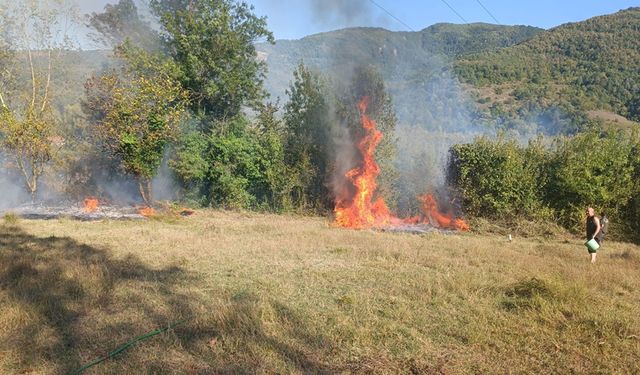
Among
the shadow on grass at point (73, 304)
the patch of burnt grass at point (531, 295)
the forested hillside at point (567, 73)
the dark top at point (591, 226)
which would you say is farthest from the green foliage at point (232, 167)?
the forested hillside at point (567, 73)

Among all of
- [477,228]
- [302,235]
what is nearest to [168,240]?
[302,235]

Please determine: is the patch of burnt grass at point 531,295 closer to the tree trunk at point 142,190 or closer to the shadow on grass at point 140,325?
the shadow on grass at point 140,325

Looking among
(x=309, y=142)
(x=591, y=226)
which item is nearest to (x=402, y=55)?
(x=309, y=142)

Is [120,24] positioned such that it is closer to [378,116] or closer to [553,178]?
[378,116]

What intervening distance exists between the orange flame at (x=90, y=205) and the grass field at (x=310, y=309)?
27.7ft

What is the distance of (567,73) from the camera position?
4603cm

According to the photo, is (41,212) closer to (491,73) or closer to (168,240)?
(168,240)

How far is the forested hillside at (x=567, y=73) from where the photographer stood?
1601 inches

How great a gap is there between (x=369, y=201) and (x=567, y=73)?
38.6m

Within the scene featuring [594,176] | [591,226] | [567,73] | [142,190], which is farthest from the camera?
[567,73]

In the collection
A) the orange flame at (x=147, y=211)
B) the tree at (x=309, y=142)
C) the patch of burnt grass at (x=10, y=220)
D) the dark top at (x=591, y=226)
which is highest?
the tree at (x=309, y=142)

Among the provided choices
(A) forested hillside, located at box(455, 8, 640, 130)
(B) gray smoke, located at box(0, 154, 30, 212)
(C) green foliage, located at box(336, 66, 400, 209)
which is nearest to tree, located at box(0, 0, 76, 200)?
(B) gray smoke, located at box(0, 154, 30, 212)

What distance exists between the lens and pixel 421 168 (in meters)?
19.6

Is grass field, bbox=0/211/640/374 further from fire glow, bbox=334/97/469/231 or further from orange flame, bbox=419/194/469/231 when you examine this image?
fire glow, bbox=334/97/469/231
